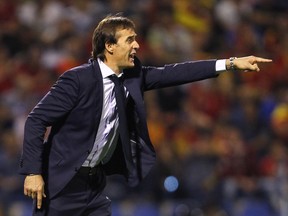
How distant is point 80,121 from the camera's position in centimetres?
512

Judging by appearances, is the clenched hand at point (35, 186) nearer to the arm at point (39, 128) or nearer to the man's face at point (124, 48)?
A: the arm at point (39, 128)

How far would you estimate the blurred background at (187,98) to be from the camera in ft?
29.6

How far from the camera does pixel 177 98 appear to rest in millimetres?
10430

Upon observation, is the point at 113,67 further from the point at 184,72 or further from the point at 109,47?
the point at 184,72

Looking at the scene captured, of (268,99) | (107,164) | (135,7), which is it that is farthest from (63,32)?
(107,164)

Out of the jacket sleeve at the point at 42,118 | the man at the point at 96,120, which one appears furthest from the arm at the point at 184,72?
the jacket sleeve at the point at 42,118

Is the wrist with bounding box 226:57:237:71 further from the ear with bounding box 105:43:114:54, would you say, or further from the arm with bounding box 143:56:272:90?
the ear with bounding box 105:43:114:54

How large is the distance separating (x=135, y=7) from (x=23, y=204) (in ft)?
13.3

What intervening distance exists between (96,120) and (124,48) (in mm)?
456

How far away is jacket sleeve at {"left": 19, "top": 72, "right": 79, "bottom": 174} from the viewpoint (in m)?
4.96

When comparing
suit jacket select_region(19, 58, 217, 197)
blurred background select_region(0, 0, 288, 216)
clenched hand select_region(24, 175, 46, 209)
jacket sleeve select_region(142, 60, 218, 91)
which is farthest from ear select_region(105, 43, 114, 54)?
blurred background select_region(0, 0, 288, 216)

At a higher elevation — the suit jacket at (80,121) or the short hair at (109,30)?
the short hair at (109,30)

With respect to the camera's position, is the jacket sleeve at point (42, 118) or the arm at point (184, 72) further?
the arm at point (184, 72)

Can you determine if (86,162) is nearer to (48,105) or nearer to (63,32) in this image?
(48,105)
